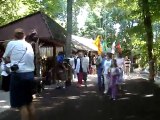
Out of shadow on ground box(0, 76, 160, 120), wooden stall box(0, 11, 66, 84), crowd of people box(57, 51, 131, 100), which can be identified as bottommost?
shadow on ground box(0, 76, 160, 120)

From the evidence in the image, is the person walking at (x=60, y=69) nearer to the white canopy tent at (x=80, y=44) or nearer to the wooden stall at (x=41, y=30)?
the wooden stall at (x=41, y=30)

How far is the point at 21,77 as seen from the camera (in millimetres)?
8539

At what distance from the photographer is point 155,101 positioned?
1555 centimetres

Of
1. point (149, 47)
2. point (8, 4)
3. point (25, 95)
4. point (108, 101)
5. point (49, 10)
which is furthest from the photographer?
point (49, 10)

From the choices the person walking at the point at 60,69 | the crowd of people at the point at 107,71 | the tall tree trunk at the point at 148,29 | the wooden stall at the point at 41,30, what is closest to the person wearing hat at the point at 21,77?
the crowd of people at the point at 107,71

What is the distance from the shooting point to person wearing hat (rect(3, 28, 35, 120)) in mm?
8508

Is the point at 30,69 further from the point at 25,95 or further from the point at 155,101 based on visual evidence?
the point at 155,101

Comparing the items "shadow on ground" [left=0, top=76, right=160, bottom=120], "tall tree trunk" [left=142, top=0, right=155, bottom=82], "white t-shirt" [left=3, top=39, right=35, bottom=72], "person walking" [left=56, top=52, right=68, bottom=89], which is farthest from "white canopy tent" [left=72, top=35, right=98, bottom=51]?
"white t-shirt" [left=3, top=39, right=35, bottom=72]

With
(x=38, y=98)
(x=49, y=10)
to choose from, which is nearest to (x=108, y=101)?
(x=38, y=98)

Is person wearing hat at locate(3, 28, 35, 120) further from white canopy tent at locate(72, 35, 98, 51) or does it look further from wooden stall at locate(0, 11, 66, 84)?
white canopy tent at locate(72, 35, 98, 51)

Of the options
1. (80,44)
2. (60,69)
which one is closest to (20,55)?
(60,69)

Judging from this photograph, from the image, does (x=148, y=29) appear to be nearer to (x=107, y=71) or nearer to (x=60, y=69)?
(x=60, y=69)

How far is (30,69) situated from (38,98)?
8.29 meters

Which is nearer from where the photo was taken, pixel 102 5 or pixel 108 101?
pixel 108 101
